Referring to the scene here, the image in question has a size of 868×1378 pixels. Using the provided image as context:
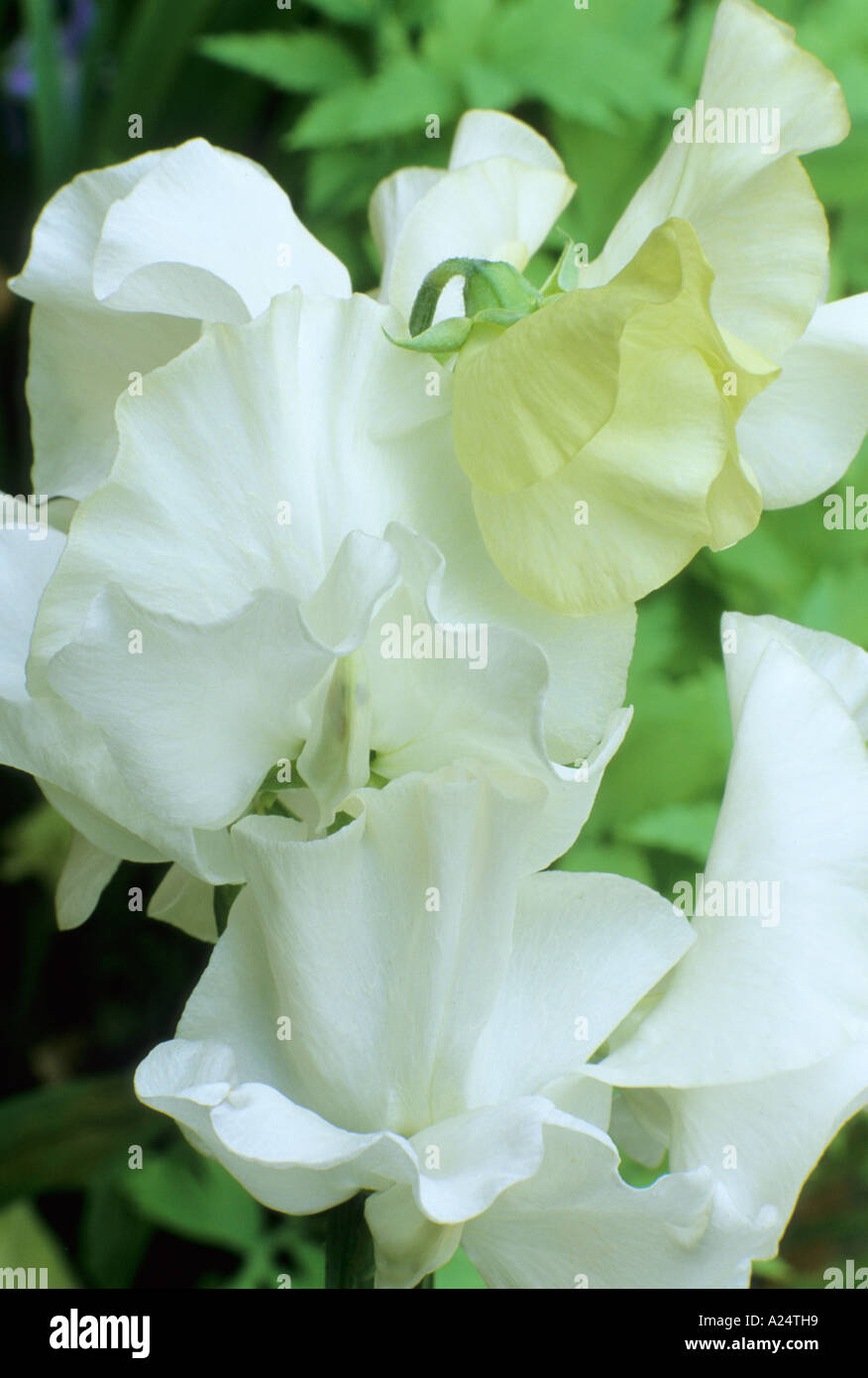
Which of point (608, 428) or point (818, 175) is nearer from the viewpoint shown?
point (608, 428)

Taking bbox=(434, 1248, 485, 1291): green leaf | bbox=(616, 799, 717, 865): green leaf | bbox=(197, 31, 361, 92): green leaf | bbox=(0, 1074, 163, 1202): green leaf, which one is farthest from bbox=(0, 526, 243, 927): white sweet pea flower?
bbox=(197, 31, 361, 92): green leaf

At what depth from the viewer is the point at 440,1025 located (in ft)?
1.15

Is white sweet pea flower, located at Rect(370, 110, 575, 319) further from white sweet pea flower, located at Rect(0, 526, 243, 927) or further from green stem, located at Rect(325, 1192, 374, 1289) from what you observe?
green stem, located at Rect(325, 1192, 374, 1289)

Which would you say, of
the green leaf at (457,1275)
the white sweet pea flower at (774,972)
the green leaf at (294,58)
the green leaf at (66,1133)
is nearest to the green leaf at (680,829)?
the green leaf at (457,1275)

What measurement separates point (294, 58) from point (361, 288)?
19 centimetres

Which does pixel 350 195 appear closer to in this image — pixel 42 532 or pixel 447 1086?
pixel 42 532

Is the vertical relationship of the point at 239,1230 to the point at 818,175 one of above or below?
below

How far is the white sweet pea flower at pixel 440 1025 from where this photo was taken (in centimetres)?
33

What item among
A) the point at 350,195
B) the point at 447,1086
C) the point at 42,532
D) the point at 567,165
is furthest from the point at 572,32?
the point at 447,1086

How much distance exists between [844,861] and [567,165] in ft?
2.98

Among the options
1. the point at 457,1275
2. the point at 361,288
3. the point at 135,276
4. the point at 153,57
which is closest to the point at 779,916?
the point at 135,276

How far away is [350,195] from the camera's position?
1124 mm

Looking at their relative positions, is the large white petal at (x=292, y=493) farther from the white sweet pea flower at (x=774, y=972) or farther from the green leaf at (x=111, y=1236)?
the green leaf at (x=111, y=1236)
